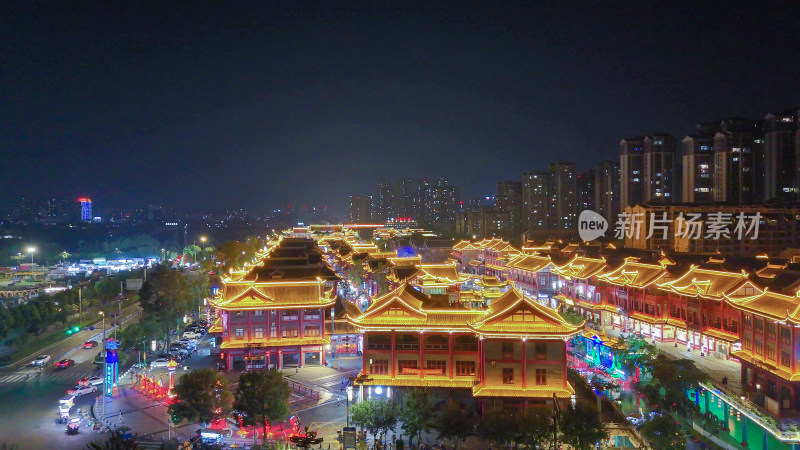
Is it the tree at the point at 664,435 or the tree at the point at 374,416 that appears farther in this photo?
the tree at the point at 374,416

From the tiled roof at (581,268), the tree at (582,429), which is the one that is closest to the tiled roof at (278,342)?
the tree at (582,429)

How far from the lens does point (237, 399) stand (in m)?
16.2

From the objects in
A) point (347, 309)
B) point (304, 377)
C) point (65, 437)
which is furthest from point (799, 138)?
point (65, 437)

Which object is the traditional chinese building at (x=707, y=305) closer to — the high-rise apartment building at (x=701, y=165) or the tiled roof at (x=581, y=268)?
the tiled roof at (x=581, y=268)

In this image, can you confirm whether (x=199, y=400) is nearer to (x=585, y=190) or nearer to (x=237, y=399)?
(x=237, y=399)

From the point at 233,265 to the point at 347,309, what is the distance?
77.8ft

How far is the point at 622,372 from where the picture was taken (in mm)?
22359

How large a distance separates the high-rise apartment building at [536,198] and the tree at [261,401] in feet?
230

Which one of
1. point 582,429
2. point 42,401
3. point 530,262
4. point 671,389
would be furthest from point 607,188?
point 42,401

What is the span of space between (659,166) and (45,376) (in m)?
56.0

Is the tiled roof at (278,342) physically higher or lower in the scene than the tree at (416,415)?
higher

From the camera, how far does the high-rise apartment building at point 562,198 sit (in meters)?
80.1

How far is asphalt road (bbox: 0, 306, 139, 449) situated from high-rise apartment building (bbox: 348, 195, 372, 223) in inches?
4662

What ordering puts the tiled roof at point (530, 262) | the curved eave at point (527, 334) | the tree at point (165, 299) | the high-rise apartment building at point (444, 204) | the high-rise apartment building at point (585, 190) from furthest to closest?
the high-rise apartment building at point (444, 204) → the high-rise apartment building at point (585, 190) → the tiled roof at point (530, 262) → the tree at point (165, 299) → the curved eave at point (527, 334)
